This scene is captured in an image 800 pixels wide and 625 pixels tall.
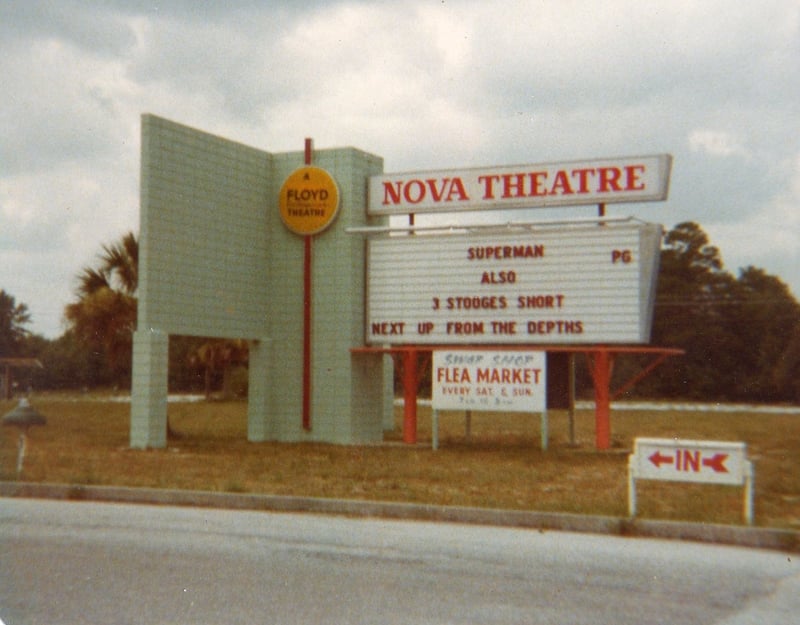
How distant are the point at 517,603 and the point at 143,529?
4.97 m

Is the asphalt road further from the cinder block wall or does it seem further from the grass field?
the cinder block wall

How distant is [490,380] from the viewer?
852 inches

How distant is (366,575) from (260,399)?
54.0 feet

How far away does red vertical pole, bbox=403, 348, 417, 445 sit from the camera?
77.7 ft

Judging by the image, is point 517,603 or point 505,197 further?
point 505,197

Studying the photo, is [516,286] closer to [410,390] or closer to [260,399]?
[410,390]

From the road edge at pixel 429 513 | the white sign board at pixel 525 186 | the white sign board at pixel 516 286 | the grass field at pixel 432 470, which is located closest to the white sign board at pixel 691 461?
the grass field at pixel 432 470

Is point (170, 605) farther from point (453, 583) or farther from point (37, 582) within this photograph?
point (453, 583)

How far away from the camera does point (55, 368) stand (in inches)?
2916

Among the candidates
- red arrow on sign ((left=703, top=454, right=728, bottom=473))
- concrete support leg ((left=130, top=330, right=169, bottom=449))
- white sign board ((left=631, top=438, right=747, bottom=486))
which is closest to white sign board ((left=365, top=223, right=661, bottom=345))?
concrete support leg ((left=130, top=330, right=169, bottom=449))

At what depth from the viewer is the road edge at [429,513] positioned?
10336 mm

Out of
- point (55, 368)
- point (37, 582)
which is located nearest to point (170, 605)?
point (37, 582)

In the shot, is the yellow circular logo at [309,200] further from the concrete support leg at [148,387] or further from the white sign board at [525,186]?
the concrete support leg at [148,387]

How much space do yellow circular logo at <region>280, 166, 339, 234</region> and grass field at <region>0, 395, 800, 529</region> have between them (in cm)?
524
